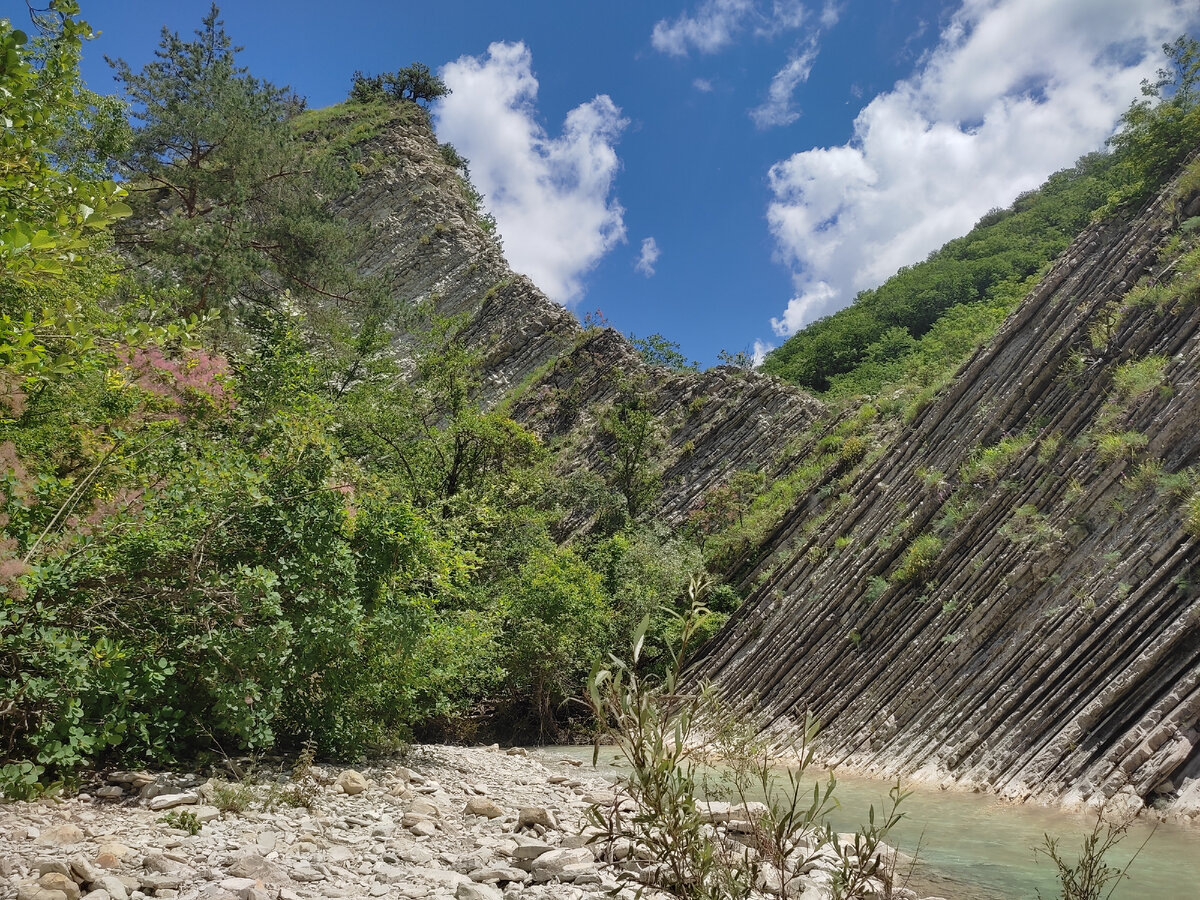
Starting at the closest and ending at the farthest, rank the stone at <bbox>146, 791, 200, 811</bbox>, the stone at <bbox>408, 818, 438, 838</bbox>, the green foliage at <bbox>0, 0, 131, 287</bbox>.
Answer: the green foliage at <bbox>0, 0, 131, 287</bbox>
the stone at <bbox>146, 791, 200, 811</bbox>
the stone at <bbox>408, 818, 438, 838</bbox>

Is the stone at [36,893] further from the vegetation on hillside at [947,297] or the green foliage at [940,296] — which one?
the green foliage at [940,296]

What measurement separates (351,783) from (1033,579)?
916cm

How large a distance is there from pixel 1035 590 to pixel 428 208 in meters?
32.3

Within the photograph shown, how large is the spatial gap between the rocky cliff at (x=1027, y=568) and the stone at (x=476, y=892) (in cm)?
280

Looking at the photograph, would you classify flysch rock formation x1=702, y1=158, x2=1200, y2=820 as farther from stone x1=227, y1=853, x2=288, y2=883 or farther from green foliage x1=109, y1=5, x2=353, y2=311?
green foliage x1=109, y1=5, x2=353, y2=311

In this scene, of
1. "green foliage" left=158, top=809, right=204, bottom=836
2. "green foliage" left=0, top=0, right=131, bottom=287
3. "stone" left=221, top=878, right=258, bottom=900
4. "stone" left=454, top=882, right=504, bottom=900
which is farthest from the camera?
"green foliage" left=158, top=809, right=204, bottom=836

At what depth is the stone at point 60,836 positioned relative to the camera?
3.81 metres

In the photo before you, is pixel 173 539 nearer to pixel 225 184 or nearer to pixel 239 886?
pixel 239 886

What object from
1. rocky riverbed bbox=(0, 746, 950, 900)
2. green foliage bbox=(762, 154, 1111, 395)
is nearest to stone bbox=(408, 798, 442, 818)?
rocky riverbed bbox=(0, 746, 950, 900)

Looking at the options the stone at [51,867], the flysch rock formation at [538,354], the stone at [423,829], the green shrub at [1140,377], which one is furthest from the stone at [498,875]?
the flysch rock formation at [538,354]

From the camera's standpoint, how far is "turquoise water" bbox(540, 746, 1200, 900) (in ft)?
17.2

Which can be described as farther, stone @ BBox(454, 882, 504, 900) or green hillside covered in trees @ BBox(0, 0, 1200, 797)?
green hillside covered in trees @ BBox(0, 0, 1200, 797)

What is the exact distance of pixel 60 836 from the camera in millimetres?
3869

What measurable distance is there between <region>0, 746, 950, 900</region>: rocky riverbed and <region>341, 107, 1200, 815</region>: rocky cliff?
2.27 meters
